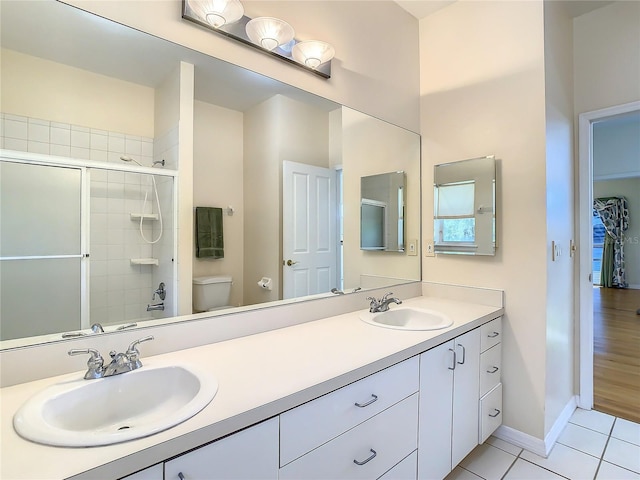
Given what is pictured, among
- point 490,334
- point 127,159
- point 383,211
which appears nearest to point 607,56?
point 383,211

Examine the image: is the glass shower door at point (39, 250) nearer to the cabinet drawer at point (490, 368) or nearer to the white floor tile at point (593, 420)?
the cabinet drawer at point (490, 368)

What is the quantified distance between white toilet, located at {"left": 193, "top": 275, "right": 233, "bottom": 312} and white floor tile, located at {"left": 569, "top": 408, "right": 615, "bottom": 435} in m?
2.48

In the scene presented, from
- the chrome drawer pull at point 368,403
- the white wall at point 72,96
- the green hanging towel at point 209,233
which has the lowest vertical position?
the chrome drawer pull at point 368,403

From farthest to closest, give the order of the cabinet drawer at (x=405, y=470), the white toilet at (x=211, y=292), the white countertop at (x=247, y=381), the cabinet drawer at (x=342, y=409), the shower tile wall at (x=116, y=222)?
the white toilet at (x=211, y=292) → the cabinet drawer at (x=405, y=470) → the shower tile wall at (x=116, y=222) → the cabinet drawer at (x=342, y=409) → the white countertop at (x=247, y=381)

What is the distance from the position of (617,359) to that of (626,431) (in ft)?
4.77

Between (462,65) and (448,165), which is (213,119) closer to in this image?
(448,165)

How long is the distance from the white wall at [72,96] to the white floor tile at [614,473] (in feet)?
9.03

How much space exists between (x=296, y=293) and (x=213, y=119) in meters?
0.92

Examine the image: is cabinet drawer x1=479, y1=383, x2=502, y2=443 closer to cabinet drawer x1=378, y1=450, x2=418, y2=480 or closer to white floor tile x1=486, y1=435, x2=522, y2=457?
white floor tile x1=486, y1=435, x2=522, y2=457

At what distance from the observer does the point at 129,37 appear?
3.81 feet

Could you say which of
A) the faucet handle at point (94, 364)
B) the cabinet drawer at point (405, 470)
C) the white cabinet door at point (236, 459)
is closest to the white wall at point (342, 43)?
the faucet handle at point (94, 364)

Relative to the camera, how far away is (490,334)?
1873 mm

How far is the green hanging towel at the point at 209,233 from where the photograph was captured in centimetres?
136

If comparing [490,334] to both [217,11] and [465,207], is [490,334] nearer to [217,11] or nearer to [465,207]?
[465,207]
